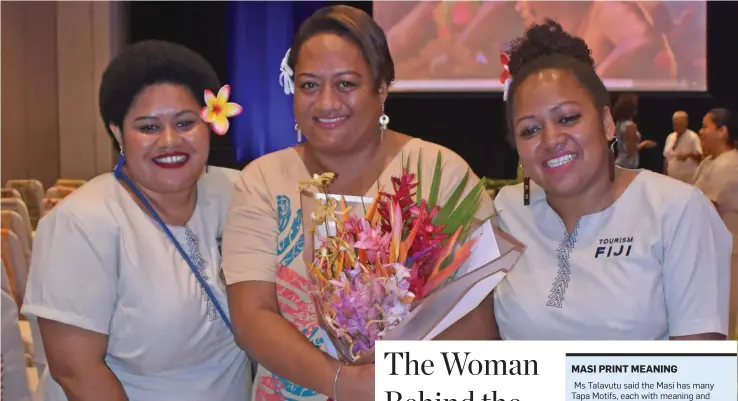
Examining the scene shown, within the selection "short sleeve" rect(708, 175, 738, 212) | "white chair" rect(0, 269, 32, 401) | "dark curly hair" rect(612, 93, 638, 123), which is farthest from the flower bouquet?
"dark curly hair" rect(612, 93, 638, 123)

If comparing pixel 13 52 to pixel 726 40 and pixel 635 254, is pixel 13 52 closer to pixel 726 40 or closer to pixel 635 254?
pixel 726 40

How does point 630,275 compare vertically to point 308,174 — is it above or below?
below

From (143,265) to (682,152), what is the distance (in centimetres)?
680

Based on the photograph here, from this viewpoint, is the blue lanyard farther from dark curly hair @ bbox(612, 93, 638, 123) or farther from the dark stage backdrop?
the dark stage backdrop

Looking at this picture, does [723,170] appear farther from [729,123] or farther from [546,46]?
[546,46]

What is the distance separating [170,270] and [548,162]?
0.85 meters

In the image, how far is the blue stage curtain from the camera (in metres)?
9.30

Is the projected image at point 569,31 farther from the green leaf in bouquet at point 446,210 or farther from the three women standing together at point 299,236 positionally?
the green leaf in bouquet at point 446,210

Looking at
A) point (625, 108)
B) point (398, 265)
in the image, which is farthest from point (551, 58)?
point (625, 108)

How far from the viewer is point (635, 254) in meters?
1.52

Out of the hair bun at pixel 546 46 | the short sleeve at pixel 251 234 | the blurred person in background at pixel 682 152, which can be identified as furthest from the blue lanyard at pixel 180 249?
the blurred person in background at pixel 682 152

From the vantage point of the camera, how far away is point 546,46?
165cm

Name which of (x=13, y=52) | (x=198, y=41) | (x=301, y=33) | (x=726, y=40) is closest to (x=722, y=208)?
(x=301, y=33)

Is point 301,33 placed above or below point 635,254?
above
